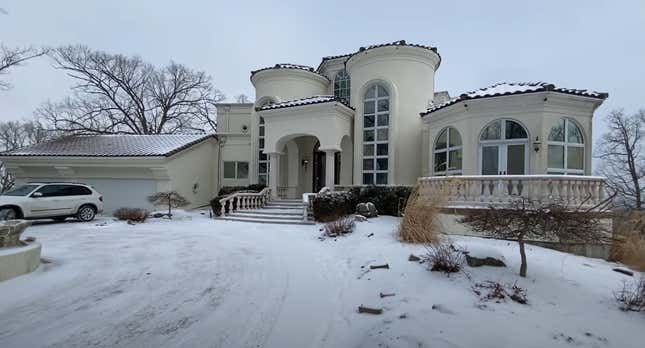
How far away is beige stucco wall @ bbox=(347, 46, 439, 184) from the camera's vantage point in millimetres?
14625

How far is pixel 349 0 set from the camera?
15688 mm

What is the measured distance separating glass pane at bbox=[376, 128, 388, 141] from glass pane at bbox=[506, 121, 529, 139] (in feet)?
16.9

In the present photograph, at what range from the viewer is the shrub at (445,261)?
199 inches

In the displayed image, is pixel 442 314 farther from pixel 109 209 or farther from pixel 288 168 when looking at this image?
pixel 109 209

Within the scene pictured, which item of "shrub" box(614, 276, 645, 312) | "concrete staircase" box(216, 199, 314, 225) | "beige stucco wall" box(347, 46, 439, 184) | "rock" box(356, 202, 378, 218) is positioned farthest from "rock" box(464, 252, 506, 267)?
"beige stucco wall" box(347, 46, 439, 184)

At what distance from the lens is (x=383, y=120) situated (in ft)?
49.3

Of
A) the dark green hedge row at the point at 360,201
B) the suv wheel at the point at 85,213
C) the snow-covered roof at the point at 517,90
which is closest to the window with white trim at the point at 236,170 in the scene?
the suv wheel at the point at 85,213

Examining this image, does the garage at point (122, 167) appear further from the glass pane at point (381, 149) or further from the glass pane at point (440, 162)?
the glass pane at point (440, 162)

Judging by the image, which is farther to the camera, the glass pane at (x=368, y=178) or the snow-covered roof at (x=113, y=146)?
the snow-covered roof at (x=113, y=146)

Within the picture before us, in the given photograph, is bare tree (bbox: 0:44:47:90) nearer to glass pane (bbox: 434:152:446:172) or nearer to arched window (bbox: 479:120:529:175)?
glass pane (bbox: 434:152:446:172)

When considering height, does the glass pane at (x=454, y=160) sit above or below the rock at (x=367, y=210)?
above

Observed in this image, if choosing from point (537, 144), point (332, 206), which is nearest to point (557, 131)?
point (537, 144)

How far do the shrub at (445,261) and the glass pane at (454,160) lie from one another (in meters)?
7.48

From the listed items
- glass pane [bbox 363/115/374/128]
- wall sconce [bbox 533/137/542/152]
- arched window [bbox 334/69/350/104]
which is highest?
arched window [bbox 334/69/350/104]
